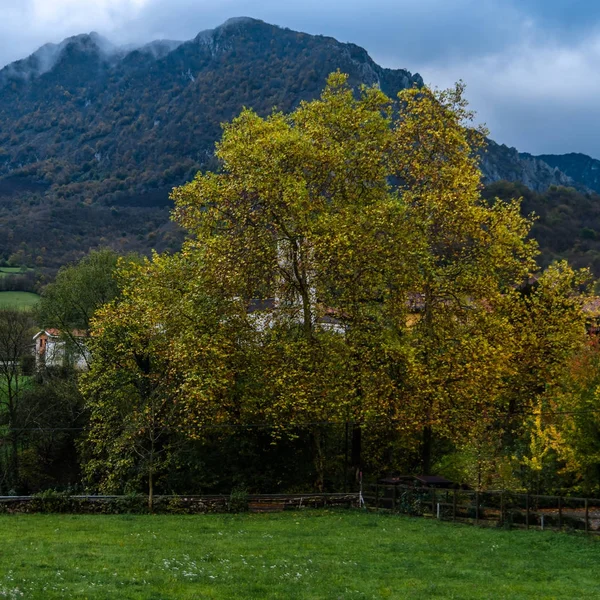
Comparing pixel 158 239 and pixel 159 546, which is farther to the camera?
pixel 158 239

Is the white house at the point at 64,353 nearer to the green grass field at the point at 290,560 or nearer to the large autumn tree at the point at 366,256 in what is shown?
the large autumn tree at the point at 366,256

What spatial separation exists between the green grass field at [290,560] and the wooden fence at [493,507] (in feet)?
3.89

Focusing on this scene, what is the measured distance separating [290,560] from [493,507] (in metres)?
11.9

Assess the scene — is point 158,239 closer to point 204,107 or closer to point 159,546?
point 204,107

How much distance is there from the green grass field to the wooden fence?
1.18 metres

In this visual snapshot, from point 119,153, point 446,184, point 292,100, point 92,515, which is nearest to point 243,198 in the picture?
point 446,184

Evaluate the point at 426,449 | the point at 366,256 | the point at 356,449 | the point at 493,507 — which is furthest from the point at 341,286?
the point at 493,507

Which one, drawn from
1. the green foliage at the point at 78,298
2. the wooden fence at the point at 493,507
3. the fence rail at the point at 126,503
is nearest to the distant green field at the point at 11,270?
the green foliage at the point at 78,298

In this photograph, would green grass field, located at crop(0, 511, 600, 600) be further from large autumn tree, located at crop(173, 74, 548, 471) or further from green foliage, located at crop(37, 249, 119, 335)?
green foliage, located at crop(37, 249, 119, 335)

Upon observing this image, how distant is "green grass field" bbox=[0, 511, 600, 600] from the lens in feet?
53.6

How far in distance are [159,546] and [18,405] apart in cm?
3234

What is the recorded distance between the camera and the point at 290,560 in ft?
66.8

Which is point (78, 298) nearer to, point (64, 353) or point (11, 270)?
point (64, 353)

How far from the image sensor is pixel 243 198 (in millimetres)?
34938
